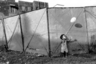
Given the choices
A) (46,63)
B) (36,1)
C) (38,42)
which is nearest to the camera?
(46,63)

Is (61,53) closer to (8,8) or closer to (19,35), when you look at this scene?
(19,35)

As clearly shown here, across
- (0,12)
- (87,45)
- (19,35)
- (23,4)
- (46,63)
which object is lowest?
(46,63)

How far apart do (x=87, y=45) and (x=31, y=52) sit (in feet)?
10.5

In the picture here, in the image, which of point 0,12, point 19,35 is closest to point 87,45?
point 19,35

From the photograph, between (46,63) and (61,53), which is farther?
(61,53)

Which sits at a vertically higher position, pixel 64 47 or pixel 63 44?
pixel 63 44

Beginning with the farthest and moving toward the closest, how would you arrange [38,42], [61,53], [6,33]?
1. [6,33]
2. [38,42]
3. [61,53]

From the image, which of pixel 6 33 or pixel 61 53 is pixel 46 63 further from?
pixel 6 33

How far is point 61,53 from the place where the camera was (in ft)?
18.7

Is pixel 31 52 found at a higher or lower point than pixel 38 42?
lower

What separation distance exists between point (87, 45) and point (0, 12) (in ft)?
75.0

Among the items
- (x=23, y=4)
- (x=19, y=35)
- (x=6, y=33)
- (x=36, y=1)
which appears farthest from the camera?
(x=36, y=1)

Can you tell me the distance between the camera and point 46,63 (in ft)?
15.9

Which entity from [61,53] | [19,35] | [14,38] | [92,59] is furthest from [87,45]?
[14,38]
